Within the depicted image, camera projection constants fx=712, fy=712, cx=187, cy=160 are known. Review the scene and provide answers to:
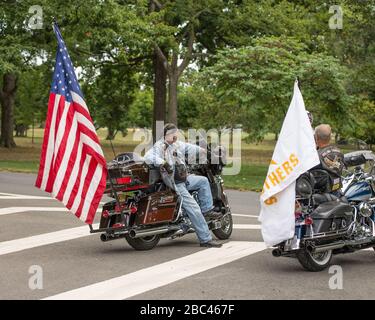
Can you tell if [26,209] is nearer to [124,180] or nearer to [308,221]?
[124,180]

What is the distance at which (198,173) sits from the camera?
10609 mm

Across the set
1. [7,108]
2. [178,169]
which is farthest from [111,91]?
[178,169]

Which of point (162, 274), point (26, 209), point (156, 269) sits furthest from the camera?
point (26, 209)

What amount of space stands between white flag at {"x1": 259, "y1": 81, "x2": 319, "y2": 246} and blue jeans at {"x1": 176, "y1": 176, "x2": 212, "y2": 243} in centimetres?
179

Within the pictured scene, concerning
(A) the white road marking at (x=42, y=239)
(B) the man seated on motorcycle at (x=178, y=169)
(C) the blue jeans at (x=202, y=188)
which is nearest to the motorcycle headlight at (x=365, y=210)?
(B) the man seated on motorcycle at (x=178, y=169)

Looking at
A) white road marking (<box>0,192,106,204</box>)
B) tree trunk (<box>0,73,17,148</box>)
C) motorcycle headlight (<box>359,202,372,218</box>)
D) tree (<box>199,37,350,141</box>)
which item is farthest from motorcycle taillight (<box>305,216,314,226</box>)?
tree trunk (<box>0,73,17,148</box>)

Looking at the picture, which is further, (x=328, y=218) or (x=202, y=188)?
(x=202, y=188)

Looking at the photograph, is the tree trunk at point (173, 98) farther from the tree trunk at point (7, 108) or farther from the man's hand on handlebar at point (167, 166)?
the man's hand on handlebar at point (167, 166)

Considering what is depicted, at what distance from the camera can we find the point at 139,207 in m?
9.67

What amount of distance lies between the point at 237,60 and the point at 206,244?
15.2 meters

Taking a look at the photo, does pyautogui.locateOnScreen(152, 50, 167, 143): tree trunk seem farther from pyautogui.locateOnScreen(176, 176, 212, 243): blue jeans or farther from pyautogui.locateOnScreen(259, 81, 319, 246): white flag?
pyautogui.locateOnScreen(259, 81, 319, 246): white flag

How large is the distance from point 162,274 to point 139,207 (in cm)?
166

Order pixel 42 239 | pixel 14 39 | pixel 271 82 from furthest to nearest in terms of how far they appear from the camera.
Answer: pixel 14 39
pixel 271 82
pixel 42 239
